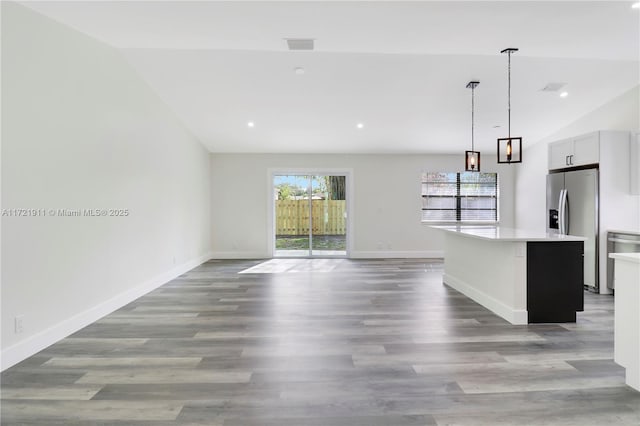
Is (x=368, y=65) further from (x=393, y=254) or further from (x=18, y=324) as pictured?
(x=393, y=254)

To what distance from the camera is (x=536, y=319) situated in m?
3.59

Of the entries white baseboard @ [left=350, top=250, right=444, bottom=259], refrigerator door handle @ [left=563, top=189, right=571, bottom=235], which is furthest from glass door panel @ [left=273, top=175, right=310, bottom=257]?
refrigerator door handle @ [left=563, top=189, right=571, bottom=235]

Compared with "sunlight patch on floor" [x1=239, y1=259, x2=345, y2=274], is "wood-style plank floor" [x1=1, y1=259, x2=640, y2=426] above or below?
below

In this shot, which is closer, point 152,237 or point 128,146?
point 128,146

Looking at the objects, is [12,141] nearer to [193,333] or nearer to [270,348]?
[193,333]

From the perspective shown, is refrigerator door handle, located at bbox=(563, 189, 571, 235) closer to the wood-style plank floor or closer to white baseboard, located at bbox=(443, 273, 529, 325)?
the wood-style plank floor

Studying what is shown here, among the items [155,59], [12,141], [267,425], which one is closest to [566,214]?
[267,425]

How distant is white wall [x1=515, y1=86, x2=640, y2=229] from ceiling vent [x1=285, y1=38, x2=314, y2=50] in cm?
466

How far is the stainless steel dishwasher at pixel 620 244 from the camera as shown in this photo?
14.5 feet

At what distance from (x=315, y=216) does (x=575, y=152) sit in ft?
16.1

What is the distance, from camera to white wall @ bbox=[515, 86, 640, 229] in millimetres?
5030

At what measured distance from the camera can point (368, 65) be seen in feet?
14.9

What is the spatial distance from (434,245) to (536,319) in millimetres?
4440

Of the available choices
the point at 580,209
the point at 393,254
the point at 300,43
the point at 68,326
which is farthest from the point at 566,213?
the point at 68,326
